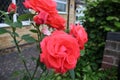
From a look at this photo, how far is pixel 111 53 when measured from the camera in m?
2.41

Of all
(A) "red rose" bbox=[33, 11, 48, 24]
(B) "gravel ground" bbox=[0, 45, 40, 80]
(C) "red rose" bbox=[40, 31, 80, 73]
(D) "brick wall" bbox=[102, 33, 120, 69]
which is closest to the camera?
(C) "red rose" bbox=[40, 31, 80, 73]

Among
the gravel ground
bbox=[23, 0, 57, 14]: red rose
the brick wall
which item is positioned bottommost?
the gravel ground

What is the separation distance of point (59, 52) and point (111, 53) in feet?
5.86

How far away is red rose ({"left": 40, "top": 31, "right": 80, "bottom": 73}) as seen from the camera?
0.71m

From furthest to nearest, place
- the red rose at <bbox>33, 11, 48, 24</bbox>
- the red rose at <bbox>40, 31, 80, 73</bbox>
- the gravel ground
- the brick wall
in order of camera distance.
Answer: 1. the gravel ground
2. the brick wall
3. the red rose at <bbox>33, 11, 48, 24</bbox>
4. the red rose at <bbox>40, 31, 80, 73</bbox>

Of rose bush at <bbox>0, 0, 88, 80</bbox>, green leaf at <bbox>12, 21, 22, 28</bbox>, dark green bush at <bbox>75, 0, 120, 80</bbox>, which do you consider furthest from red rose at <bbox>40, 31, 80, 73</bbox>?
dark green bush at <bbox>75, 0, 120, 80</bbox>

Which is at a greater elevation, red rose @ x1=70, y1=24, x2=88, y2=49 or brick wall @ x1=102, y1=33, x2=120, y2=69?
red rose @ x1=70, y1=24, x2=88, y2=49

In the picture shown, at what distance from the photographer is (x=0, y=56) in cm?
562

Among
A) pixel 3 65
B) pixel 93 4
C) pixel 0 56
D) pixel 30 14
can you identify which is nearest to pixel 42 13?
pixel 30 14

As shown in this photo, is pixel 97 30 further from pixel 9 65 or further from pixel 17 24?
pixel 9 65

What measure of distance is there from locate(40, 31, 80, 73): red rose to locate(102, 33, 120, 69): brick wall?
5.52ft

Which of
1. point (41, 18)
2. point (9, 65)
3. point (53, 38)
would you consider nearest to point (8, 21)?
point (41, 18)

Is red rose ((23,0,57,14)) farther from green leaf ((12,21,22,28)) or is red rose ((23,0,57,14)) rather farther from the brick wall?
the brick wall

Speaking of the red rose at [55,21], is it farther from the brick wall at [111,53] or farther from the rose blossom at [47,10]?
the brick wall at [111,53]
